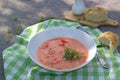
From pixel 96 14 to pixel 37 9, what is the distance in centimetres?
40

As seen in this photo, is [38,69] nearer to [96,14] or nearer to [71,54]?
[71,54]

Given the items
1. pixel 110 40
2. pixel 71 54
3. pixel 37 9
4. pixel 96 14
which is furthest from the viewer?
pixel 37 9

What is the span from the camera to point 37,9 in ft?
5.48

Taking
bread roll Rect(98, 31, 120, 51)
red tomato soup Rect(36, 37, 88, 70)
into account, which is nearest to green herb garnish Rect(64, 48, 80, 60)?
red tomato soup Rect(36, 37, 88, 70)

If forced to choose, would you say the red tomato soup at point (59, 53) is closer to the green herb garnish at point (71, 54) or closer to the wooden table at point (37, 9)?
the green herb garnish at point (71, 54)

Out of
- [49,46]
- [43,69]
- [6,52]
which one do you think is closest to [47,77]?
[43,69]

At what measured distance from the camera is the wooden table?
157 cm

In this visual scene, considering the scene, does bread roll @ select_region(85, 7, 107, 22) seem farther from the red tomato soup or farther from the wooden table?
the red tomato soup

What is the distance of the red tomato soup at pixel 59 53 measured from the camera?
1084 mm

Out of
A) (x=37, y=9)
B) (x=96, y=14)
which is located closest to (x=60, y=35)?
(x=96, y=14)

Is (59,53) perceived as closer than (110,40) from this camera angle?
Yes

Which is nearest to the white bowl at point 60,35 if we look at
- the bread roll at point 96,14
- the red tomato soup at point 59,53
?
the red tomato soup at point 59,53

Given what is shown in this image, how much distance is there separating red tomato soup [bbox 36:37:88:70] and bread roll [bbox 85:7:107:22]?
26 cm

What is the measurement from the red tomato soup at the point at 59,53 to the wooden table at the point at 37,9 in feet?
1.19
